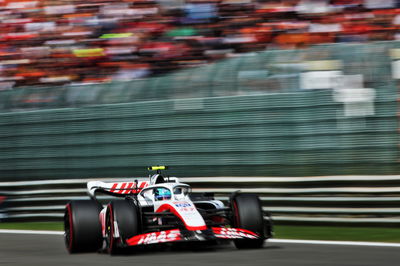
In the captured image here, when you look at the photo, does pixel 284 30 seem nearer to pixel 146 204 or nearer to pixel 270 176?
pixel 270 176

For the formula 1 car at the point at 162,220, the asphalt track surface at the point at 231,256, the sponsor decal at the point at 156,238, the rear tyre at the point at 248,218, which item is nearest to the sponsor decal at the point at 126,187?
the formula 1 car at the point at 162,220

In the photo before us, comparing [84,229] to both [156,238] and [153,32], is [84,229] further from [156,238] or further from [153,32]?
[153,32]

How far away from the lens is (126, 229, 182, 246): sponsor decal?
24.5 feet

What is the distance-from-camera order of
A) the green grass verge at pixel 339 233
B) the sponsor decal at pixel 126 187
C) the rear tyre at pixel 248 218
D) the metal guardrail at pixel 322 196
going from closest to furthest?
the rear tyre at pixel 248 218
the green grass verge at pixel 339 233
the sponsor decal at pixel 126 187
the metal guardrail at pixel 322 196

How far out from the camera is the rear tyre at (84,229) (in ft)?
27.0

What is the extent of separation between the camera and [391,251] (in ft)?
Result: 24.6

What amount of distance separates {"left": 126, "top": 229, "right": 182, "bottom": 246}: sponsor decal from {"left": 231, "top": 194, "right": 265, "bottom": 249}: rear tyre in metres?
0.86

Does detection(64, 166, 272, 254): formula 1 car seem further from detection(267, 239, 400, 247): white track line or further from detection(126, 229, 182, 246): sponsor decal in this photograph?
detection(267, 239, 400, 247): white track line

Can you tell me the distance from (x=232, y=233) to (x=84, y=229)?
5.59ft

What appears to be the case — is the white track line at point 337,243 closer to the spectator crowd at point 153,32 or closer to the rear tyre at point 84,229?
the rear tyre at point 84,229

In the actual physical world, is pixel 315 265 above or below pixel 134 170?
above

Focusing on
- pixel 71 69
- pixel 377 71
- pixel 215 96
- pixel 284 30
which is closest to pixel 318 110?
pixel 377 71

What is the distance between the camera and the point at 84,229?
827 cm

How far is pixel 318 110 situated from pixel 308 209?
4.56ft
